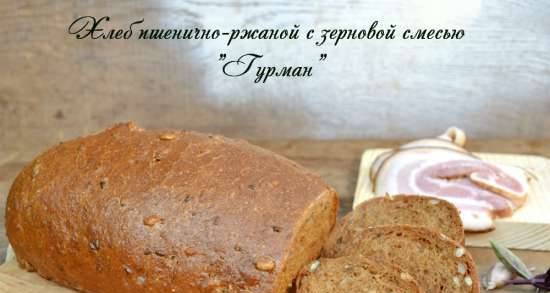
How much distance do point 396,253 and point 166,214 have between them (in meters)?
0.71

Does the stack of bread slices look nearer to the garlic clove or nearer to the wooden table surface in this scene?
the garlic clove

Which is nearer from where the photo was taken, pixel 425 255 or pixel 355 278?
pixel 355 278

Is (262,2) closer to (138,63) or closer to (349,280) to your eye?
(138,63)

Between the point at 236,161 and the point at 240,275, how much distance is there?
398 millimetres

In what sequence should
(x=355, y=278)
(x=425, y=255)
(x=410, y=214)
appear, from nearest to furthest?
(x=355, y=278)
(x=425, y=255)
(x=410, y=214)

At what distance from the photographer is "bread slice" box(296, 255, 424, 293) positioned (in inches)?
84.7

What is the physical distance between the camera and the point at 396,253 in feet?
7.66

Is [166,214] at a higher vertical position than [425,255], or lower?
higher

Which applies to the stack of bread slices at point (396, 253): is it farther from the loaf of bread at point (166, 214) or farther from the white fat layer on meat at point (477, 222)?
the white fat layer on meat at point (477, 222)

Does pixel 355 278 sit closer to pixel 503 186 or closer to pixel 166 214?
pixel 166 214

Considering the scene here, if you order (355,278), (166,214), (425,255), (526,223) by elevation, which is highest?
(166,214)

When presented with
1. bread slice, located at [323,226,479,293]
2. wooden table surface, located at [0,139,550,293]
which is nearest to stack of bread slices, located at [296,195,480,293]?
bread slice, located at [323,226,479,293]

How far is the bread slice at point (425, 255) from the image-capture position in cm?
229

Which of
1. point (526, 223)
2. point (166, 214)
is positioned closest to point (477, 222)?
point (526, 223)
